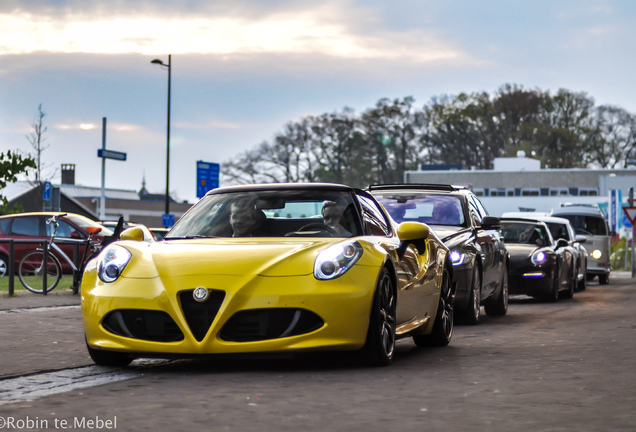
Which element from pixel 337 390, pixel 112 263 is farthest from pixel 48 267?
pixel 337 390

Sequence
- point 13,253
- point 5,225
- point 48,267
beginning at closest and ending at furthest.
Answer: point 13,253
point 48,267
point 5,225

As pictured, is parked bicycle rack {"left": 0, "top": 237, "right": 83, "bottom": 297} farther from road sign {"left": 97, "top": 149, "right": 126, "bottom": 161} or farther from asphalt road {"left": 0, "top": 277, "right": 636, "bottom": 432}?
road sign {"left": 97, "top": 149, "right": 126, "bottom": 161}

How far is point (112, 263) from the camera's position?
7.54m

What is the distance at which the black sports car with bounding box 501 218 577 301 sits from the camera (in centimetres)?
1822

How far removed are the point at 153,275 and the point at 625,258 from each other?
36.5 m

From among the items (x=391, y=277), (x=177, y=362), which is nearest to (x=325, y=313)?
(x=391, y=277)

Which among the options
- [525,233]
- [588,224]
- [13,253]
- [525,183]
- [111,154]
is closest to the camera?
[13,253]

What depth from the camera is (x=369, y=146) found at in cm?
8069

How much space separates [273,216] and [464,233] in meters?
4.72

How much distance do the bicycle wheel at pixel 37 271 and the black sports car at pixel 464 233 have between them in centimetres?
643

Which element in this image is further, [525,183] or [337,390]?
[525,183]

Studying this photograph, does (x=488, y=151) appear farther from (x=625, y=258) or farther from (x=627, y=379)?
(x=627, y=379)

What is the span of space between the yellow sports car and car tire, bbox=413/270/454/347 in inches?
42.2

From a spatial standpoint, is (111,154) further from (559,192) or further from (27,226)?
(559,192)
